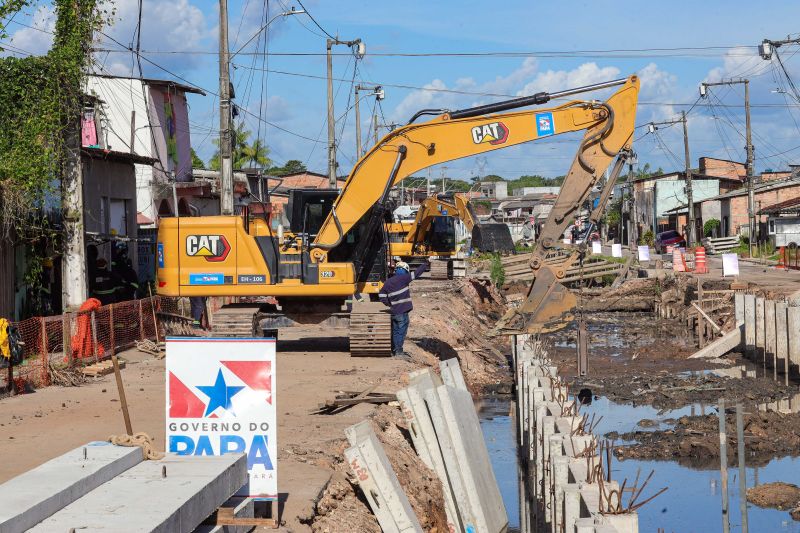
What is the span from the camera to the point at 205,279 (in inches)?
776

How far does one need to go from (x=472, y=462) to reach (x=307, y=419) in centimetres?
259

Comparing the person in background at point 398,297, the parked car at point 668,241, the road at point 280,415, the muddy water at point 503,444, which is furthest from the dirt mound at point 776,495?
the parked car at point 668,241

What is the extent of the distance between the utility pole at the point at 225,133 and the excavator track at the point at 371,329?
5.49 metres

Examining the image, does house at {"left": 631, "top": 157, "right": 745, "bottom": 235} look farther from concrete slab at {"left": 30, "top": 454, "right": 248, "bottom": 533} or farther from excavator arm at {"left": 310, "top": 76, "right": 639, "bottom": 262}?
concrete slab at {"left": 30, "top": 454, "right": 248, "bottom": 533}

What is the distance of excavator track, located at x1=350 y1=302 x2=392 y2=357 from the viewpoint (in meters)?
20.0

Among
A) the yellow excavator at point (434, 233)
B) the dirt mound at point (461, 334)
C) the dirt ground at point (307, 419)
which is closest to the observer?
the dirt ground at point (307, 419)

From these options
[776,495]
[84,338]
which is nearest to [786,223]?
[776,495]

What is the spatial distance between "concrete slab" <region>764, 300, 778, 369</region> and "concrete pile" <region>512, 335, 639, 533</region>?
833 centimetres

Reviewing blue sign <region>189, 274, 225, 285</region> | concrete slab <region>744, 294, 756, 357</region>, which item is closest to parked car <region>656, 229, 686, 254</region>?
concrete slab <region>744, 294, 756, 357</region>

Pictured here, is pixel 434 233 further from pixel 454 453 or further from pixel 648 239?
pixel 648 239

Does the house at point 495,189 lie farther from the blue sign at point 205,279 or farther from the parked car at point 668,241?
the blue sign at point 205,279

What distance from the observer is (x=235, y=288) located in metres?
19.8

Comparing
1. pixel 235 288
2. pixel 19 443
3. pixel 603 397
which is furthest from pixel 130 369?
pixel 603 397

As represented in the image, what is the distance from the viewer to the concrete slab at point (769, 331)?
76.7 ft
